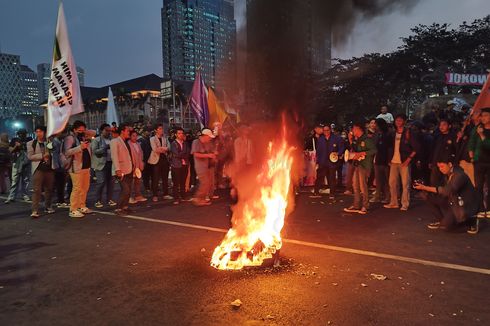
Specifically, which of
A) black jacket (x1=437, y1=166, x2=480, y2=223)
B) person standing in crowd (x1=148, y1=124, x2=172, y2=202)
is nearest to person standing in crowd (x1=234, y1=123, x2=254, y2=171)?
person standing in crowd (x1=148, y1=124, x2=172, y2=202)

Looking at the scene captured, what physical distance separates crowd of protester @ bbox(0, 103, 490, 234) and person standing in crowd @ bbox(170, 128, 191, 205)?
0.03 metres

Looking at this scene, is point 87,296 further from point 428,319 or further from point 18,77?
point 18,77

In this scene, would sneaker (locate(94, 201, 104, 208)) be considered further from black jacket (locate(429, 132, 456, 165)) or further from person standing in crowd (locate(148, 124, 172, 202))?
black jacket (locate(429, 132, 456, 165))

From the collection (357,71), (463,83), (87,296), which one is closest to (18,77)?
(357,71)

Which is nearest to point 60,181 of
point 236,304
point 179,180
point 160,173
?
point 160,173

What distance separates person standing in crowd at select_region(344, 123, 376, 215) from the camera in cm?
834

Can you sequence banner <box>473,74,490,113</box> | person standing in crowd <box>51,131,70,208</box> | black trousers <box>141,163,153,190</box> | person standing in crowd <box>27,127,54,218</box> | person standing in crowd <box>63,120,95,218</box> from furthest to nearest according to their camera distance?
black trousers <box>141,163,153,190</box> < person standing in crowd <box>51,131,70,208</box> < person standing in crowd <box>27,127,54,218</box> < person standing in crowd <box>63,120,95,218</box> < banner <box>473,74,490,113</box>

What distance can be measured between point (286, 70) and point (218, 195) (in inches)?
216

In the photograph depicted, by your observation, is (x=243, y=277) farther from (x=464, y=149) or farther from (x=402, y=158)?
(x=464, y=149)

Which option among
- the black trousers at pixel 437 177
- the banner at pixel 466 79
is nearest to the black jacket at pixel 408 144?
the black trousers at pixel 437 177

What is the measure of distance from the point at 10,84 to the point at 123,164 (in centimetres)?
17087

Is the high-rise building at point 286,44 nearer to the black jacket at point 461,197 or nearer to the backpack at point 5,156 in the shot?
the black jacket at point 461,197

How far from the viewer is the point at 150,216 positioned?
8453mm

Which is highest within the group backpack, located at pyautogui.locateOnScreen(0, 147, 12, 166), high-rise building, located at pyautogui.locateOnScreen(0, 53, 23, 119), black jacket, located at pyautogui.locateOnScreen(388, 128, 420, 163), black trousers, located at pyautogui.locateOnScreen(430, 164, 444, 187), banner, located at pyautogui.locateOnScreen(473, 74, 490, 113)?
high-rise building, located at pyautogui.locateOnScreen(0, 53, 23, 119)
